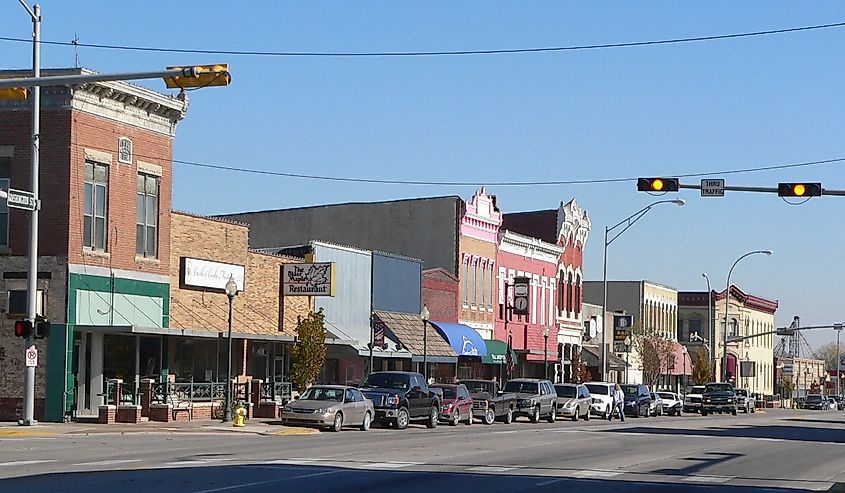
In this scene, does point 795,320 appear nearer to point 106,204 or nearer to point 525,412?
point 525,412

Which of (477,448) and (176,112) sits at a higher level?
(176,112)

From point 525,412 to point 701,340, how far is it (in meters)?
59.0

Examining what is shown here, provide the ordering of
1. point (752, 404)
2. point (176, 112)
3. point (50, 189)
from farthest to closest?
point (752, 404) < point (176, 112) < point (50, 189)

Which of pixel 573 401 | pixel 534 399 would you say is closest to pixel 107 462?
pixel 534 399

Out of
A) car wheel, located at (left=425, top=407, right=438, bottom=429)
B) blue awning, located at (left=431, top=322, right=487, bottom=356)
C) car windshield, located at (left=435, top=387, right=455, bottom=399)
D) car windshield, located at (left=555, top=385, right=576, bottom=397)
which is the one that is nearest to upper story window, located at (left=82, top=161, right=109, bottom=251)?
car wheel, located at (left=425, top=407, right=438, bottom=429)

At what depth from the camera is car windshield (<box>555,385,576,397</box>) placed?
55.7 meters

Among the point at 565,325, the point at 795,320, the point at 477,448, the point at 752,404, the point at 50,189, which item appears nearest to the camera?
the point at 477,448

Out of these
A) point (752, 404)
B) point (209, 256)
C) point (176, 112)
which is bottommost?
point (752, 404)

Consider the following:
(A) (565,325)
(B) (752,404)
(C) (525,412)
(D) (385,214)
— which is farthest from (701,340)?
(C) (525,412)

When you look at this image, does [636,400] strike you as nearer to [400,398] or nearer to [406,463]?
[400,398]

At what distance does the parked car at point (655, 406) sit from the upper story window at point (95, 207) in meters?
35.5

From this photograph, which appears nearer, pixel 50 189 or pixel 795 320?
pixel 50 189

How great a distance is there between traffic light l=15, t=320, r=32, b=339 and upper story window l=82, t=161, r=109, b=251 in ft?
18.4

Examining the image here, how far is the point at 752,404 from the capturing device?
85.9 meters
